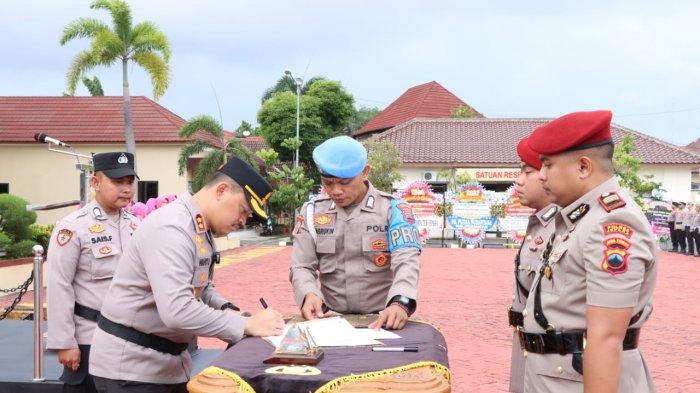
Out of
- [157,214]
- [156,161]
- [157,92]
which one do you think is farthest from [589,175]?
[156,161]

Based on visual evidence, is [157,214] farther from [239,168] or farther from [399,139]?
[399,139]

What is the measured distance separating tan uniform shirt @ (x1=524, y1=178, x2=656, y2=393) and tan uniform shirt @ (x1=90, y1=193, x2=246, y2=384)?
1.07 m

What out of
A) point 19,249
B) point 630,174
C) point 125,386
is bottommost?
point 19,249

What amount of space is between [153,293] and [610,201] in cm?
151

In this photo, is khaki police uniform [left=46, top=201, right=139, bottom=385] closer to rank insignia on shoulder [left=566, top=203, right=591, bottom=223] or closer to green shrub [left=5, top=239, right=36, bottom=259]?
rank insignia on shoulder [left=566, top=203, right=591, bottom=223]

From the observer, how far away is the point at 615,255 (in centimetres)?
204

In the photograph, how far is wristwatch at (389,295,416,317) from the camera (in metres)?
3.01

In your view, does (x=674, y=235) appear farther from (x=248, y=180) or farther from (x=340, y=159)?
(x=248, y=180)

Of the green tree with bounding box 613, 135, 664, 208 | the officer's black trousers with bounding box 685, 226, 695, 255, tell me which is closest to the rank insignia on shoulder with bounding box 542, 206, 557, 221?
the officer's black trousers with bounding box 685, 226, 695, 255

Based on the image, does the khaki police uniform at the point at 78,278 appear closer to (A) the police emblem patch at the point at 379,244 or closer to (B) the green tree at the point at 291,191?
(A) the police emblem patch at the point at 379,244

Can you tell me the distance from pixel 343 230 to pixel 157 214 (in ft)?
3.24

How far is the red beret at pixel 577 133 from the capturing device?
219cm

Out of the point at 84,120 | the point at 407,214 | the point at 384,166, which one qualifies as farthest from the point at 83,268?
the point at 84,120

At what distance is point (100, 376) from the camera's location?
105 inches
